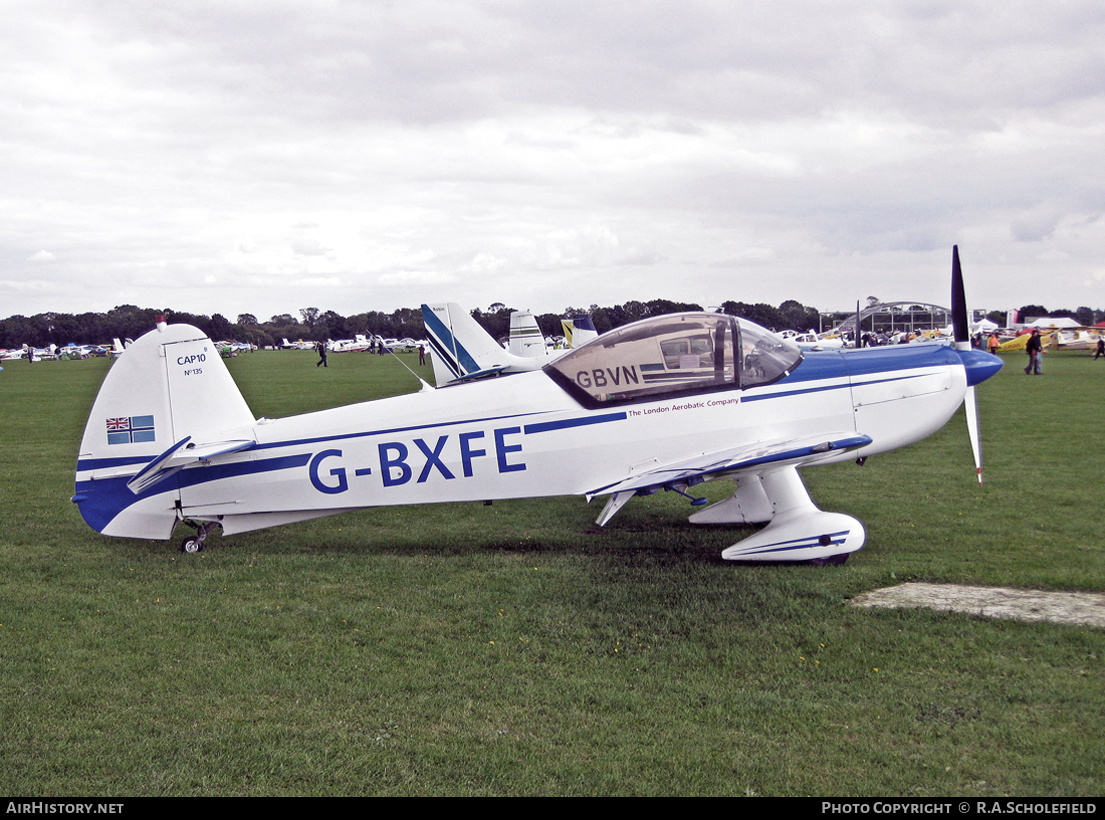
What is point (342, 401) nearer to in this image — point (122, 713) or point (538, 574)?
point (538, 574)

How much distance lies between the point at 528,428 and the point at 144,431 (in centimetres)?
325

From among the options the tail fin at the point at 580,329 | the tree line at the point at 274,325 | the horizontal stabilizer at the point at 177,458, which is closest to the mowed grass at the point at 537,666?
the horizontal stabilizer at the point at 177,458

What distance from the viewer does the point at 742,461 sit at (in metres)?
5.80

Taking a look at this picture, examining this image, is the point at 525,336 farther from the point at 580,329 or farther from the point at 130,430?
the point at 130,430

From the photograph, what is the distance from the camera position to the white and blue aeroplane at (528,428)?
21.9 ft

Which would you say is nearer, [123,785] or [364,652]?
[123,785]

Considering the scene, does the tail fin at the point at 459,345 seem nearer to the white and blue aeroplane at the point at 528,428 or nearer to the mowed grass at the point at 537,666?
the mowed grass at the point at 537,666

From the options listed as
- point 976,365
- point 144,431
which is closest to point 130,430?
point 144,431

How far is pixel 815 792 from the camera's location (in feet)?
10.8

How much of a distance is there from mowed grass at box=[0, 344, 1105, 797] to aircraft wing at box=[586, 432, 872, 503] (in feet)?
2.57

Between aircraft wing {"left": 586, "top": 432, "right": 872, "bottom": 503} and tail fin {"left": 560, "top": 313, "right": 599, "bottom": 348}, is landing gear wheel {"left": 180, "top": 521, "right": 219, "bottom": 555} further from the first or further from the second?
tail fin {"left": 560, "top": 313, "right": 599, "bottom": 348}

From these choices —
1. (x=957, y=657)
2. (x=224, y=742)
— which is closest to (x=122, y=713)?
(x=224, y=742)

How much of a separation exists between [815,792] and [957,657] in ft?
5.86

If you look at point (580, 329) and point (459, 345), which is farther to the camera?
point (580, 329)
